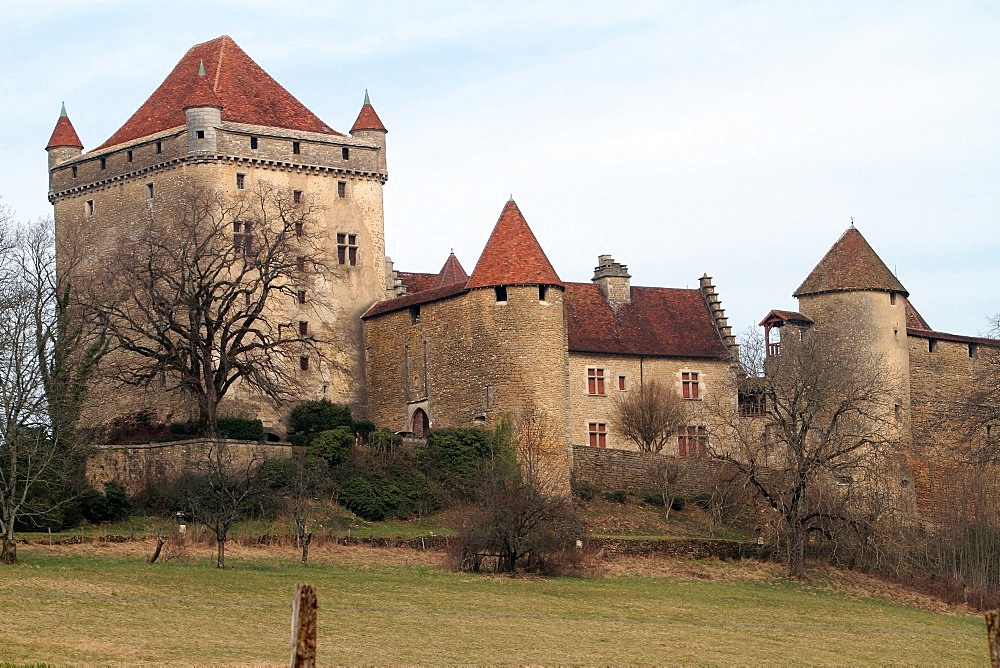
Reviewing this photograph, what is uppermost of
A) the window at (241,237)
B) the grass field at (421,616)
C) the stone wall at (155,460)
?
the window at (241,237)

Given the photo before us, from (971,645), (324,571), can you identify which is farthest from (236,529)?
(971,645)

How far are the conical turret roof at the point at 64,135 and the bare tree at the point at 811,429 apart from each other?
22.6 m

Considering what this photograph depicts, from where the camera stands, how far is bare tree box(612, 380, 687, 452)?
187ft

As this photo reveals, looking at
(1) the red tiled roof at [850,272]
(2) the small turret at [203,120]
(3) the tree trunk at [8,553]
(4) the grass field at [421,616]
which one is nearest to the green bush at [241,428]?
(2) the small turret at [203,120]

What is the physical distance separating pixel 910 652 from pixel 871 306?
93.6 ft

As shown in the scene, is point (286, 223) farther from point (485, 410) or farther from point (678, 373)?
point (678, 373)

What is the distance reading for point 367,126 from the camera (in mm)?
60156

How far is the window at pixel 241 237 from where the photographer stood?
51.5 metres

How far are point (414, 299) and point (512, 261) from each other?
14.5 feet

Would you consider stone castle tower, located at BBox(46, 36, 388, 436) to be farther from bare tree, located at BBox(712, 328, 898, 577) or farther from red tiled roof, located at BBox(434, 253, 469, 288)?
bare tree, located at BBox(712, 328, 898, 577)

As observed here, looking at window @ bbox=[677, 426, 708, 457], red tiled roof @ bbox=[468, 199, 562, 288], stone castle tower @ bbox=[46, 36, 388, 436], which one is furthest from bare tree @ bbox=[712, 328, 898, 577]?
stone castle tower @ bbox=[46, 36, 388, 436]

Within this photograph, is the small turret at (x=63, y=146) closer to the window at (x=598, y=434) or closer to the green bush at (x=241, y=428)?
the green bush at (x=241, y=428)

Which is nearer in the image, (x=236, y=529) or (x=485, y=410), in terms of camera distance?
(x=236, y=529)

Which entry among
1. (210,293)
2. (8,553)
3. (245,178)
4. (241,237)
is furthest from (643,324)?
(8,553)
